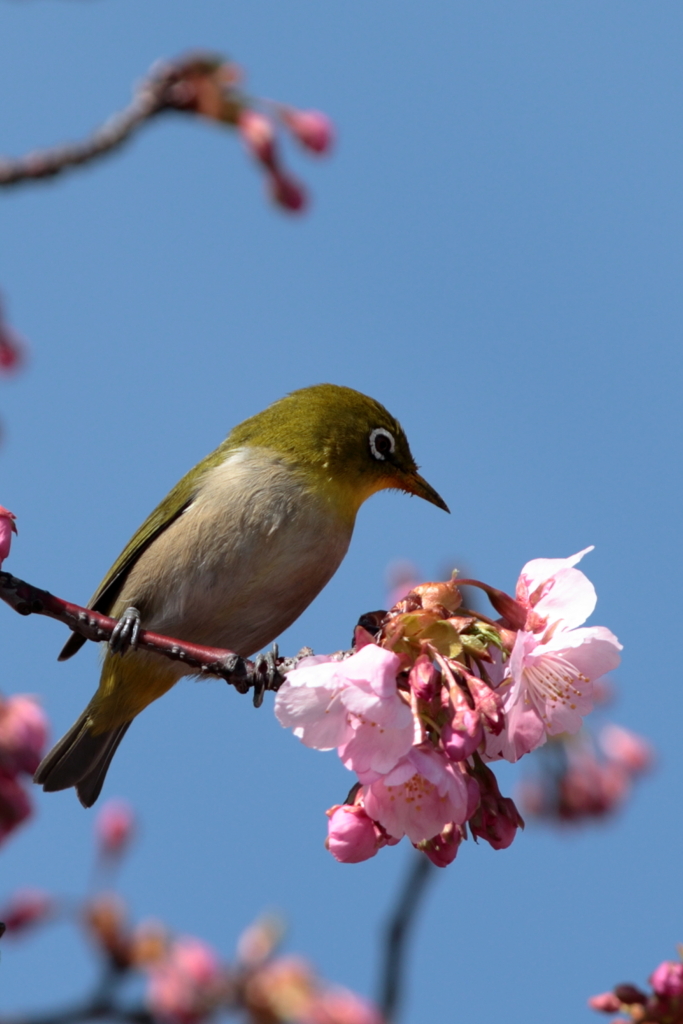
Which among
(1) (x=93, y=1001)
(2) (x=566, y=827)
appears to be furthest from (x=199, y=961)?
(2) (x=566, y=827)

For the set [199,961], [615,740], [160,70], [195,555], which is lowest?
[199,961]

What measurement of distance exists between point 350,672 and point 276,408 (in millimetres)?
3847

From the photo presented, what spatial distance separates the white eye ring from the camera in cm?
596

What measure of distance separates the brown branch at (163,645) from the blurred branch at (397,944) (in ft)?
4.67

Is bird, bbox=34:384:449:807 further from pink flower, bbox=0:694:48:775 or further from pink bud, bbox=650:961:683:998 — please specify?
pink bud, bbox=650:961:683:998

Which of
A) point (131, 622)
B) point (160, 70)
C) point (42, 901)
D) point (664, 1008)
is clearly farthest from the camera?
point (42, 901)

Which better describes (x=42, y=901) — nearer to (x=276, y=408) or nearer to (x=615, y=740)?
(x=276, y=408)

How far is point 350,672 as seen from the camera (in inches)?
104

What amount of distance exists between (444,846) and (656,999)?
33.3 inches

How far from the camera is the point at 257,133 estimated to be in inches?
169

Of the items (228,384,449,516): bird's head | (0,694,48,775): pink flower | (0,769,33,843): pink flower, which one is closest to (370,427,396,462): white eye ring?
(228,384,449,516): bird's head

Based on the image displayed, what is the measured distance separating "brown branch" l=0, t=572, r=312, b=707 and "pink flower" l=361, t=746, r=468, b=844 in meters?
0.81

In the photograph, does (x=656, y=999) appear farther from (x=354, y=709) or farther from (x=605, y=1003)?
(x=354, y=709)

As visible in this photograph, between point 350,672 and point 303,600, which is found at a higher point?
point 303,600
